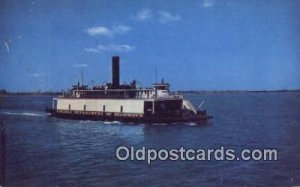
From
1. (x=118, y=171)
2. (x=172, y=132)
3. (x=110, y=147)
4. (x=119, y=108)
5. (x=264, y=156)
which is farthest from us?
(x=119, y=108)

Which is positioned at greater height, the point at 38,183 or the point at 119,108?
the point at 119,108

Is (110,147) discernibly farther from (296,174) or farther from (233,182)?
(296,174)

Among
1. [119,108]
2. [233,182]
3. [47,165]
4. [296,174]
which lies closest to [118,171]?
[47,165]

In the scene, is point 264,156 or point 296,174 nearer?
point 264,156

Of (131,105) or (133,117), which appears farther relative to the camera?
(131,105)

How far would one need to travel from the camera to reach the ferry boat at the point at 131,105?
12.9 meters

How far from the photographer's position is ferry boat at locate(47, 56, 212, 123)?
1295 centimetres

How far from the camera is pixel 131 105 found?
43.3ft

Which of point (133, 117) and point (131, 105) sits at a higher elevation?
point (131, 105)

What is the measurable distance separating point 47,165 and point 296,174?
453cm

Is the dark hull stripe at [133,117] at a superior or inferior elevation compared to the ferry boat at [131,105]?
inferior

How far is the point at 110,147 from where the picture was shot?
374 inches

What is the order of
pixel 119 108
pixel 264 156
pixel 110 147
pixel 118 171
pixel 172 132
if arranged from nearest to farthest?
pixel 264 156, pixel 118 171, pixel 110 147, pixel 172 132, pixel 119 108

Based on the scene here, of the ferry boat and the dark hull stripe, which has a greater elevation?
the ferry boat
